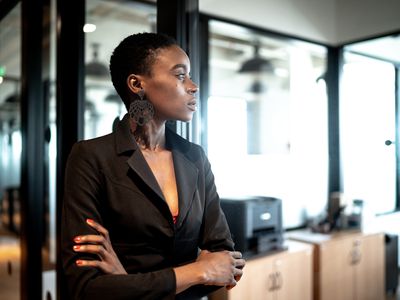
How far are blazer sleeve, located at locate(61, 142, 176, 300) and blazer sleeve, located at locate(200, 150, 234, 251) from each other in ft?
0.42

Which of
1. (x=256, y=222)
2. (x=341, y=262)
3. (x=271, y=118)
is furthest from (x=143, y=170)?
(x=271, y=118)

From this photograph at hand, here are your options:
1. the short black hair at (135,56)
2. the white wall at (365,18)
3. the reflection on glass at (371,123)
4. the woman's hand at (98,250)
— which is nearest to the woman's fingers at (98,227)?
the woman's hand at (98,250)

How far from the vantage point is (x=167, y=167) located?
844 millimetres

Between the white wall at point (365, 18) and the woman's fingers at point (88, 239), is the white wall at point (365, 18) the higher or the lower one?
the higher one

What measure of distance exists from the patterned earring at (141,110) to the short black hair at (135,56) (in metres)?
0.03

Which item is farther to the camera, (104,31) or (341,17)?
(104,31)

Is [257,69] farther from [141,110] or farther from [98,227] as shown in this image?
[98,227]

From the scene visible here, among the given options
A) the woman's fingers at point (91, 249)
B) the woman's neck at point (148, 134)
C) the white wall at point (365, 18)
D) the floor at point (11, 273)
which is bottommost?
the floor at point (11, 273)

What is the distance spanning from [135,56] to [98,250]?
404 millimetres

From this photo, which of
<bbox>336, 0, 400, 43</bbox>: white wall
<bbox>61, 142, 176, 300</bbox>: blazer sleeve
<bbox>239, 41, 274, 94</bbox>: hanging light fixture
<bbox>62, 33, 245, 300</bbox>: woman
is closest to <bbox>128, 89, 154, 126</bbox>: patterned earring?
<bbox>62, 33, 245, 300</bbox>: woman

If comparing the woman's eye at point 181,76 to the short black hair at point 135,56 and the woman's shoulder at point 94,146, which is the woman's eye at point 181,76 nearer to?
the short black hair at point 135,56

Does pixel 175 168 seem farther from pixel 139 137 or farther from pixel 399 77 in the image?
pixel 399 77

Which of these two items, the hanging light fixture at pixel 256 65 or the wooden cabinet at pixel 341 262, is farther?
the hanging light fixture at pixel 256 65

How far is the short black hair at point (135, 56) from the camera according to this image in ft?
2.58
